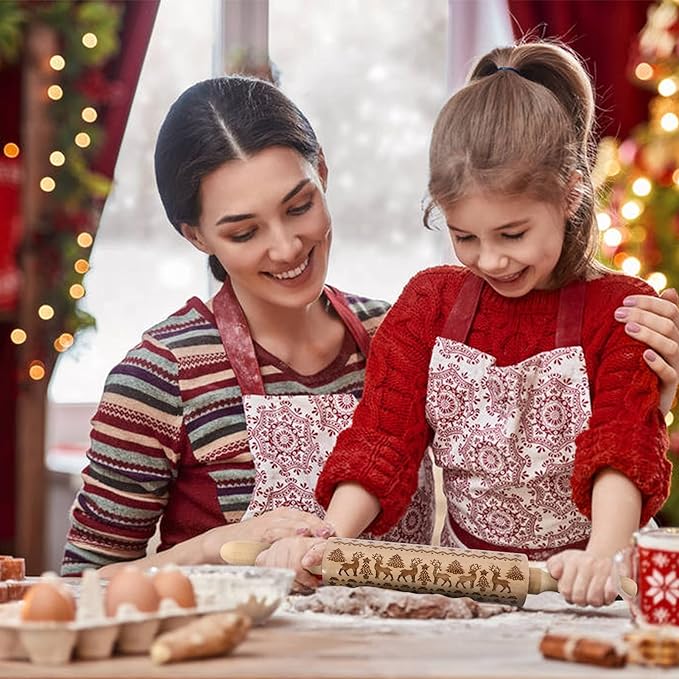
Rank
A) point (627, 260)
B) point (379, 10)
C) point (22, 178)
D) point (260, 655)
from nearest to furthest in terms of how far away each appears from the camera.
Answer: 1. point (260, 655)
2. point (22, 178)
3. point (627, 260)
4. point (379, 10)

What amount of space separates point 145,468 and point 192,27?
9.24ft

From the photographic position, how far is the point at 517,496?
1.90m

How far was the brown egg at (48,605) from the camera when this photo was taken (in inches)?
46.7

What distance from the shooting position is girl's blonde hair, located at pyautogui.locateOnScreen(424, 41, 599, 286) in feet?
5.71

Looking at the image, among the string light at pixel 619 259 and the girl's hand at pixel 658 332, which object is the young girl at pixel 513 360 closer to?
the girl's hand at pixel 658 332

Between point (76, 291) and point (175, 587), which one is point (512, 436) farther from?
point (76, 291)

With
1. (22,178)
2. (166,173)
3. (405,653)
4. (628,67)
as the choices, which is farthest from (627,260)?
(405,653)

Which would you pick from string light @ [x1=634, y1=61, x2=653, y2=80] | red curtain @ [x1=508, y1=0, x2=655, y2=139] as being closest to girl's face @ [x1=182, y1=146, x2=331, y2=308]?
string light @ [x1=634, y1=61, x2=653, y2=80]

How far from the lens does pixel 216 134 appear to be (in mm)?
2059

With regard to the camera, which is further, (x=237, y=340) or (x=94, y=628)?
(x=237, y=340)

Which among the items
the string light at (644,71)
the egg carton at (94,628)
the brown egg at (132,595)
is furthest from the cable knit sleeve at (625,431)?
the string light at (644,71)

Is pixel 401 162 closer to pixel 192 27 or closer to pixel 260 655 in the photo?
pixel 192 27

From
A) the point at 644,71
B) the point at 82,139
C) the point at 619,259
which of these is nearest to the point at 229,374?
the point at 82,139

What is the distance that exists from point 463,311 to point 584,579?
58 cm
